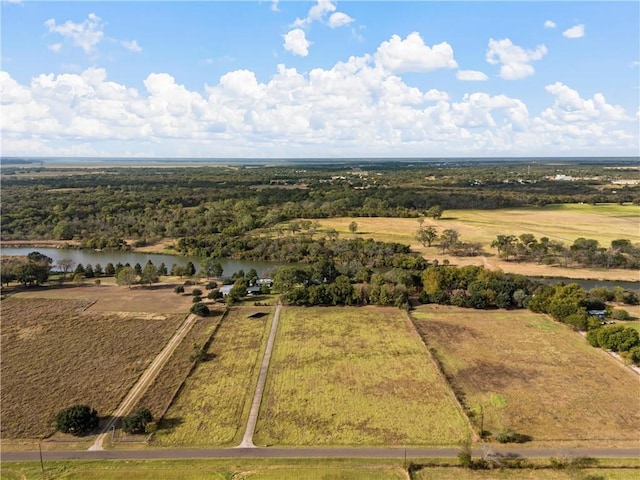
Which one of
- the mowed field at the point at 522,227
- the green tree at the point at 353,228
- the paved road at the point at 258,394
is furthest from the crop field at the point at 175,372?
the green tree at the point at 353,228

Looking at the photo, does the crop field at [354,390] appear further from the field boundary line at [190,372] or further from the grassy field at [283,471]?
the field boundary line at [190,372]

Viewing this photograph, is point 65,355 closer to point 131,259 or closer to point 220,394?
point 220,394

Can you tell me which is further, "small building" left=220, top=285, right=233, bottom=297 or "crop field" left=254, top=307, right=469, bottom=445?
"small building" left=220, top=285, right=233, bottom=297

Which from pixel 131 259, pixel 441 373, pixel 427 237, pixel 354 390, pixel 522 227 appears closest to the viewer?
pixel 354 390

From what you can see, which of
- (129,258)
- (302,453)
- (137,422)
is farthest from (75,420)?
(129,258)

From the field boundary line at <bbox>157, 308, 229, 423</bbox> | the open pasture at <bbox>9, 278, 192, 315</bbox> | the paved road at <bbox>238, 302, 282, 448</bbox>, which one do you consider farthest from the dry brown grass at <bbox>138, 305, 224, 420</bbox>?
the paved road at <bbox>238, 302, 282, 448</bbox>

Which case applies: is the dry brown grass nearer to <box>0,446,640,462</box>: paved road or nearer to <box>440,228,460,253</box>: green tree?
<box>0,446,640,462</box>: paved road

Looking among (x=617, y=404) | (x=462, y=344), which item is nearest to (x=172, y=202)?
(x=462, y=344)
